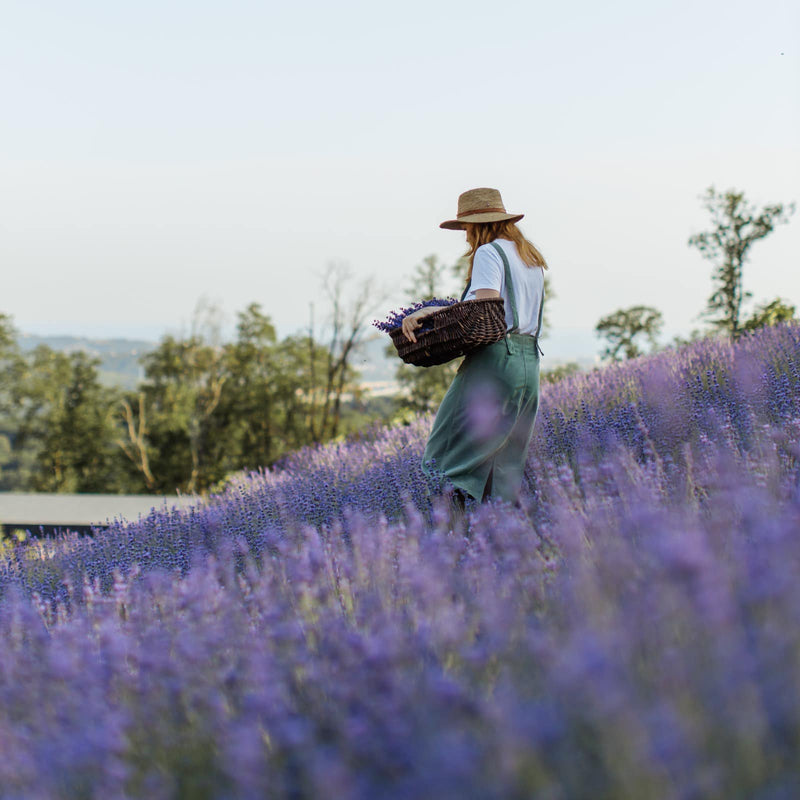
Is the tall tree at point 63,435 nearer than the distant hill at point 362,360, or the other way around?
the distant hill at point 362,360

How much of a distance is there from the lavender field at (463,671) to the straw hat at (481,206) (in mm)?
1669

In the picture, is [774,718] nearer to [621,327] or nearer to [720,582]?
[720,582]

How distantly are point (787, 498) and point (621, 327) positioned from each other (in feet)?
72.2

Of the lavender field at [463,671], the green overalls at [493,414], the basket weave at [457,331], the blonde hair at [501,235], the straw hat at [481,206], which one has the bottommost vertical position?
the lavender field at [463,671]

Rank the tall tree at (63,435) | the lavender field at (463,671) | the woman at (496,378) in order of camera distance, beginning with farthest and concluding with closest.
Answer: the tall tree at (63,435) → the woman at (496,378) → the lavender field at (463,671)

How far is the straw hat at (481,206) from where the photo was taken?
13.1 feet

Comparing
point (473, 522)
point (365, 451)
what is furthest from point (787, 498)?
point (365, 451)

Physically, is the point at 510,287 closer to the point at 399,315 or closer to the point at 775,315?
the point at 399,315

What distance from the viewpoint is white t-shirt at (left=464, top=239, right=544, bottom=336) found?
372cm

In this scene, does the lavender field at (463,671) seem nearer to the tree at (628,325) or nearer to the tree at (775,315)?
the tree at (775,315)

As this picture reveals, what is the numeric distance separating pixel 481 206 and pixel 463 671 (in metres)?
2.89

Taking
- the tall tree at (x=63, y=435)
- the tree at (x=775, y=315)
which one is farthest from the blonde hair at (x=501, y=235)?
the tall tree at (x=63, y=435)

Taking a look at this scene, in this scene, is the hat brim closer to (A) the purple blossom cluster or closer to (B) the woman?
(B) the woman

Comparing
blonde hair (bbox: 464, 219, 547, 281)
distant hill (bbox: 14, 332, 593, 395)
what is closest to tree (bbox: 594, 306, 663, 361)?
distant hill (bbox: 14, 332, 593, 395)
